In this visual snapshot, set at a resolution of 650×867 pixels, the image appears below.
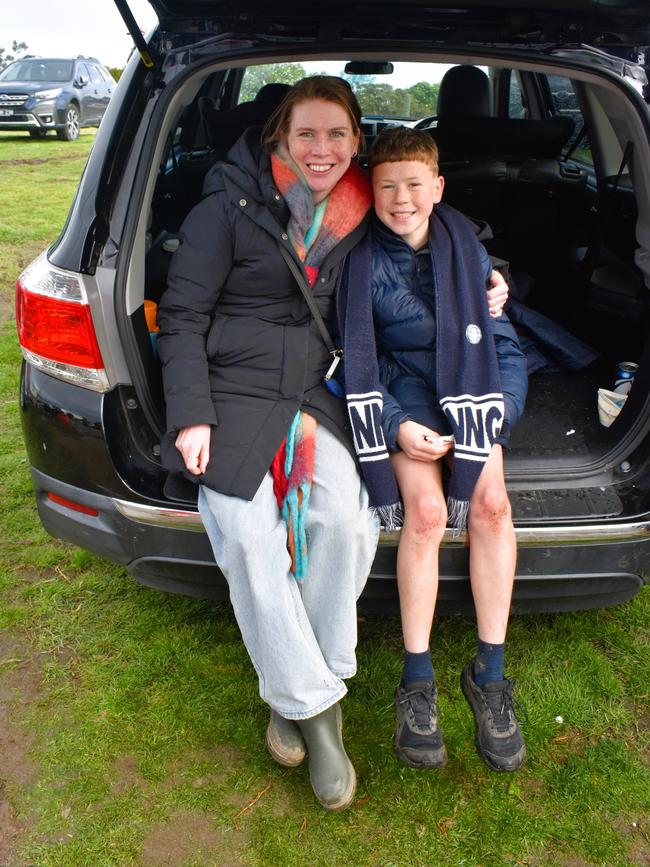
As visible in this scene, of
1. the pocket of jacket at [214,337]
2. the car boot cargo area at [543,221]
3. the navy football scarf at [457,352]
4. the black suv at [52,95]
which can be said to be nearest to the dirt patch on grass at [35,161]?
the black suv at [52,95]

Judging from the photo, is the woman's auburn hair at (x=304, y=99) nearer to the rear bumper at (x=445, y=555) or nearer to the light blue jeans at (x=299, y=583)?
the light blue jeans at (x=299, y=583)

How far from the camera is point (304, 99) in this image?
6.86ft

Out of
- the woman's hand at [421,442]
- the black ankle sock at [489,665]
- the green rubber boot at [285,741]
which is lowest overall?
the green rubber boot at [285,741]

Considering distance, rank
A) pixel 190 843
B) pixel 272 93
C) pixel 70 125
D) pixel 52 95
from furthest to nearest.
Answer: pixel 70 125, pixel 52 95, pixel 272 93, pixel 190 843

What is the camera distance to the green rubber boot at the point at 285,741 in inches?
76.7

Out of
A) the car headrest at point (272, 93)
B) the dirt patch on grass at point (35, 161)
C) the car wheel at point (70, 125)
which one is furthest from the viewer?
the car wheel at point (70, 125)

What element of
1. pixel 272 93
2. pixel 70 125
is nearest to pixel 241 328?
pixel 272 93

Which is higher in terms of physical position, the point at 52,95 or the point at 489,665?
the point at 52,95

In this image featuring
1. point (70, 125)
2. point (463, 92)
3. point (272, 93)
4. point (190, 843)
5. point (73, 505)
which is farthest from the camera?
point (70, 125)

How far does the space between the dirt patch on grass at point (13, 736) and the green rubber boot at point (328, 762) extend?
0.70 metres

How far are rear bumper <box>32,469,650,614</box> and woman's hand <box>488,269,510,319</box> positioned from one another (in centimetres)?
64

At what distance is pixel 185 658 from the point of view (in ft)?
7.68

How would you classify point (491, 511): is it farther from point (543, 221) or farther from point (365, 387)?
point (543, 221)

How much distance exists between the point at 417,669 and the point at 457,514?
412 millimetres
